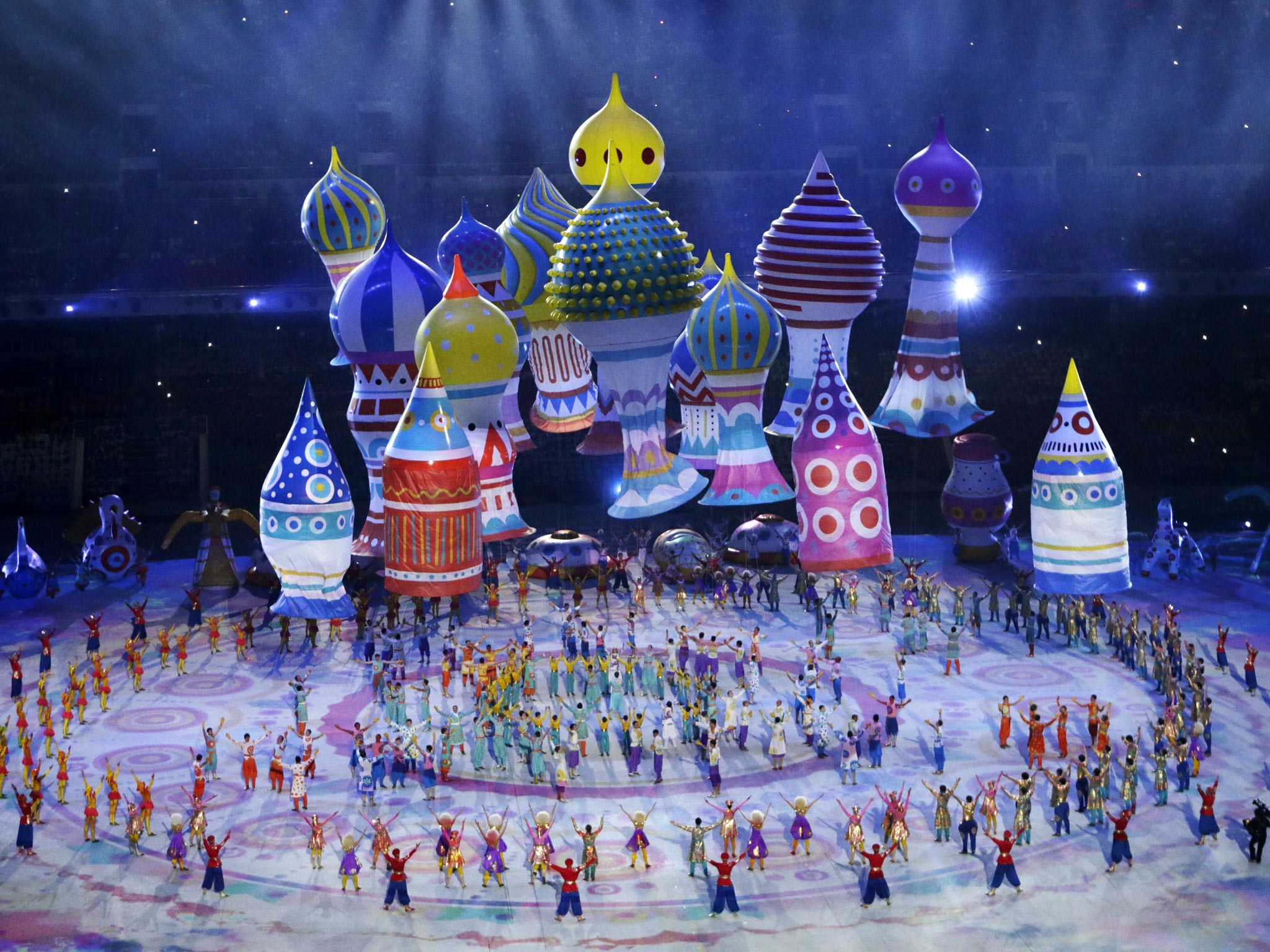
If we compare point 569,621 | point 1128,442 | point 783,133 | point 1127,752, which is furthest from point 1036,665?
point 783,133

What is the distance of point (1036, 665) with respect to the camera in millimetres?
27844

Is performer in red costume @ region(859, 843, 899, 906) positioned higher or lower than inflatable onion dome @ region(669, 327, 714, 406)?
lower

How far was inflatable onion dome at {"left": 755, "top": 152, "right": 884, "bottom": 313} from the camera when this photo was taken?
2862cm

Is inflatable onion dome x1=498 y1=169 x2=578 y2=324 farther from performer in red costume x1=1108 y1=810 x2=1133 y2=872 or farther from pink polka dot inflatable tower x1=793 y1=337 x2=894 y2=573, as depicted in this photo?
performer in red costume x1=1108 y1=810 x2=1133 y2=872

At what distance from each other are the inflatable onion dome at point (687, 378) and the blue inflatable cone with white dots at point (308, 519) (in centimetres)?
614

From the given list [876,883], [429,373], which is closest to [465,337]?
[429,373]

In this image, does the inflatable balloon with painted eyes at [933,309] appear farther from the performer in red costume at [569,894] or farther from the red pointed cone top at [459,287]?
the performer in red costume at [569,894]

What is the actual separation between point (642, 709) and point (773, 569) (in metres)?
6.42

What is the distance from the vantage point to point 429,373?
25.0m

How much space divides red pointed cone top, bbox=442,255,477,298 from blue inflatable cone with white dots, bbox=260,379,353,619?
2.71 meters

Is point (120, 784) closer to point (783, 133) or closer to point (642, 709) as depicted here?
point (642, 709)

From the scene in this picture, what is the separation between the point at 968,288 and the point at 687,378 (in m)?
15.3

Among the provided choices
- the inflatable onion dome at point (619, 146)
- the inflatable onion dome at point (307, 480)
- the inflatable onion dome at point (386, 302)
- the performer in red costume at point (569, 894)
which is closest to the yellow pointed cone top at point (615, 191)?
the inflatable onion dome at point (619, 146)

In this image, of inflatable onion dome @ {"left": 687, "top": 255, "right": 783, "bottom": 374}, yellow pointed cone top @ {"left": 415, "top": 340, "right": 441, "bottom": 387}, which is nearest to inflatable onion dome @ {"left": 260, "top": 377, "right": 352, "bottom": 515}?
yellow pointed cone top @ {"left": 415, "top": 340, "right": 441, "bottom": 387}
